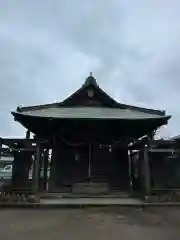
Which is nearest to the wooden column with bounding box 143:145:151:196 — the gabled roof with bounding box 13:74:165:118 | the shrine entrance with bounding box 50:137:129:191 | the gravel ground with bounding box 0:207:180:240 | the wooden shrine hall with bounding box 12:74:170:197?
the wooden shrine hall with bounding box 12:74:170:197

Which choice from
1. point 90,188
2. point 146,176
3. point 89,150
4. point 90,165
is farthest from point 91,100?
point 146,176

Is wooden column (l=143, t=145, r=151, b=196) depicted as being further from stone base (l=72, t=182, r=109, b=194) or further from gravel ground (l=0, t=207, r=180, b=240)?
stone base (l=72, t=182, r=109, b=194)

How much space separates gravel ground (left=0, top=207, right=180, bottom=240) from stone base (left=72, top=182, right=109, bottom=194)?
12.4ft

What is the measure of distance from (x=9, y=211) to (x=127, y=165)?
7.27 metres

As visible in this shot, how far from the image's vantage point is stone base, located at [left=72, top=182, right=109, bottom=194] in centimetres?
1435

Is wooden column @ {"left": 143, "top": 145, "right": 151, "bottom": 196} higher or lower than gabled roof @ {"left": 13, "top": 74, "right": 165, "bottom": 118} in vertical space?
lower

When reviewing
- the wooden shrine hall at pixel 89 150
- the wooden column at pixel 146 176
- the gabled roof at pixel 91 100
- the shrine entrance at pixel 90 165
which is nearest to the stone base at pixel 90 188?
the wooden shrine hall at pixel 89 150

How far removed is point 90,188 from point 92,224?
6.13m

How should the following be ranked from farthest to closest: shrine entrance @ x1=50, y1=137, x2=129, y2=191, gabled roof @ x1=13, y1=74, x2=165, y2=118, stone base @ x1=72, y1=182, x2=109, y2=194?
1. gabled roof @ x1=13, y1=74, x2=165, y2=118
2. shrine entrance @ x1=50, y1=137, x2=129, y2=191
3. stone base @ x1=72, y1=182, x2=109, y2=194

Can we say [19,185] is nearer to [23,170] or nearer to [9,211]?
[23,170]

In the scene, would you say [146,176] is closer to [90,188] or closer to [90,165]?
[90,188]

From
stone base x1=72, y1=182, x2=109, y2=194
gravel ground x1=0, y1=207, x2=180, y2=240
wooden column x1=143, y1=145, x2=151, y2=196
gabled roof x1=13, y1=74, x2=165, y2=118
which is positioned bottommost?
gravel ground x1=0, y1=207, x2=180, y2=240

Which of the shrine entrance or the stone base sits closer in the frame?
the stone base

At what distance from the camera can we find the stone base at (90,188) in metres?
14.4
